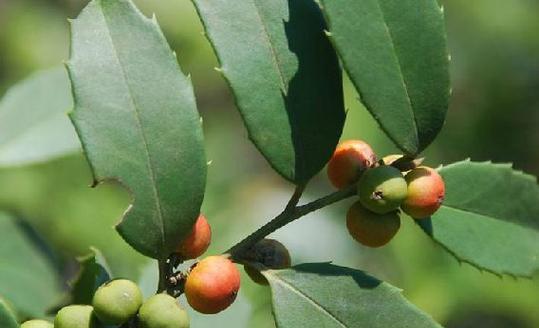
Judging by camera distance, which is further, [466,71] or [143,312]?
[466,71]

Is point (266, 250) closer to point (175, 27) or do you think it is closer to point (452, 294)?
point (452, 294)

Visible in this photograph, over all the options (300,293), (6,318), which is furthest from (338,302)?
(6,318)

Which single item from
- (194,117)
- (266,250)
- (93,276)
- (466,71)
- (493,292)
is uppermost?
(194,117)

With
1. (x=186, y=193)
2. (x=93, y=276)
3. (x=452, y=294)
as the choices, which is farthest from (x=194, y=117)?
(x=452, y=294)

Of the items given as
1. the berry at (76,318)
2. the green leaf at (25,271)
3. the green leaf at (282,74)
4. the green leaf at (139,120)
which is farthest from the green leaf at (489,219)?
the green leaf at (25,271)

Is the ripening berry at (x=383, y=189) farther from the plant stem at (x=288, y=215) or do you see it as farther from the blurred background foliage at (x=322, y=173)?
the blurred background foliage at (x=322, y=173)

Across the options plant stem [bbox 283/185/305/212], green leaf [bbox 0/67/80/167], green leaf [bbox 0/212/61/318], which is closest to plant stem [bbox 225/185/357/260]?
plant stem [bbox 283/185/305/212]
